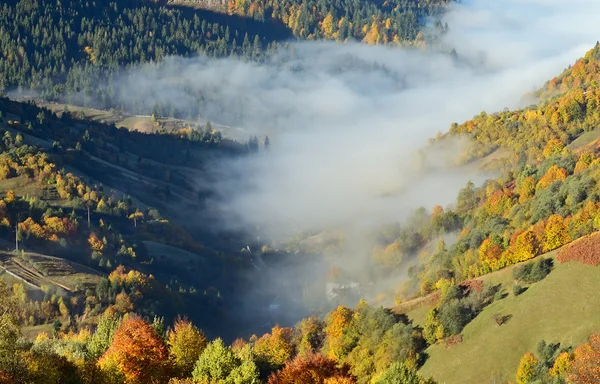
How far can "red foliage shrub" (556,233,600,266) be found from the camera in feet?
461

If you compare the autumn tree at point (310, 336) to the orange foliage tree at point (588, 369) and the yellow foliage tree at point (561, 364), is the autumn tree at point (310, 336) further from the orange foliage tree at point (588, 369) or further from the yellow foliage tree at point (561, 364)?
the orange foliage tree at point (588, 369)

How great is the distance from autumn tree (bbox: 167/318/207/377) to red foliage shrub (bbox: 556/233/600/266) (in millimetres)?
77711

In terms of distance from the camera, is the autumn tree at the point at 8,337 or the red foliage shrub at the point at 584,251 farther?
the red foliage shrub at the point at 584,251

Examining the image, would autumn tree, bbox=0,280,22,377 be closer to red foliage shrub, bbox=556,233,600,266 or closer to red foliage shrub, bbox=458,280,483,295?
red foliage shrub, bbox=556,233,600,266

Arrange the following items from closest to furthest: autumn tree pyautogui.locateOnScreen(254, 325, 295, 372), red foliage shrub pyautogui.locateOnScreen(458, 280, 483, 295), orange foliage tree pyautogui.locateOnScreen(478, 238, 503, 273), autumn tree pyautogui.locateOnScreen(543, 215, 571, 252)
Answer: autumn tree pyautogui.locateOnScreen(254, 325, 295, 372) → red foliage shrub pyautogui.locateOnScreen(458, 280, 483, 295) → autumn tree pyautogui.locateOnScreen(543, 215, 571, 252) → orange foliage tree pyautogui.locateOnScreen(478, 238, 503, 273)

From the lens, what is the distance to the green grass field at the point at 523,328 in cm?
12450

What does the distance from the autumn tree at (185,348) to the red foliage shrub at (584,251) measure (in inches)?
3059

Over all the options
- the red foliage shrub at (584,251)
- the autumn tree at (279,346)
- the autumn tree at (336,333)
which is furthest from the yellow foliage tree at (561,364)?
the autumn tree at (336,333)

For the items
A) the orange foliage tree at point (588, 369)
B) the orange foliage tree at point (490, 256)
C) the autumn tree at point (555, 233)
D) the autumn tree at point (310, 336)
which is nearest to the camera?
the orange foliage tree at point (588, 369)

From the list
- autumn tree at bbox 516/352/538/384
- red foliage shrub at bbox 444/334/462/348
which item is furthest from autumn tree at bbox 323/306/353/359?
autumn tree at bbox 516/352/538/384

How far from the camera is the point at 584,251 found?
144125mm

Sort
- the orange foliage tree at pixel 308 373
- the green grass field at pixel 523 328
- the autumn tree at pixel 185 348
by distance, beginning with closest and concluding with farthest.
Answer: the orange foliage tree at pixel 308 373
the autumn tree at pixel 185 348
the green grass field at pixel 523 328

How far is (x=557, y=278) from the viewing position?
142 m

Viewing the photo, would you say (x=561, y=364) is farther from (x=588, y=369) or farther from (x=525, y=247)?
(x=525, y=247)
